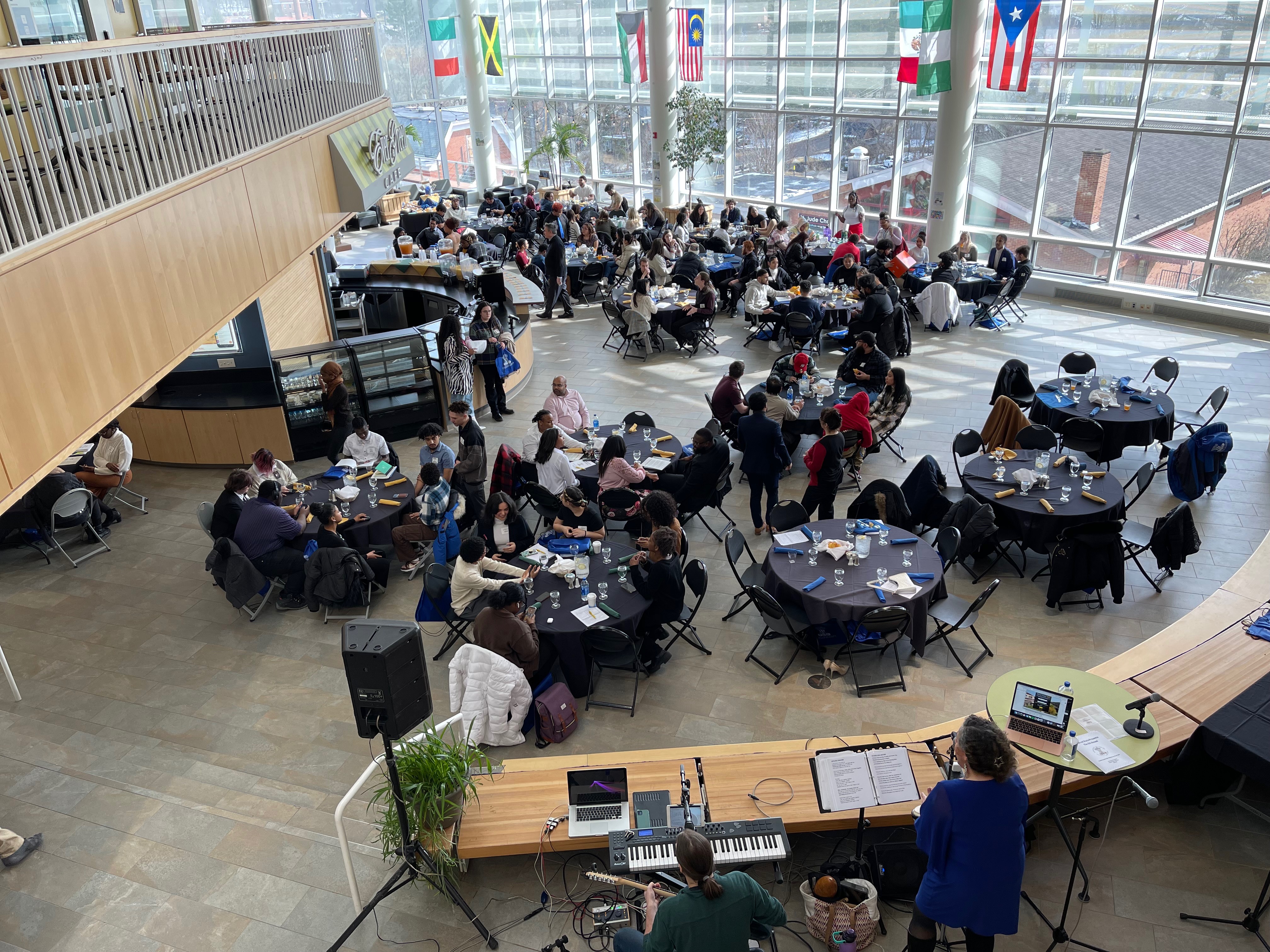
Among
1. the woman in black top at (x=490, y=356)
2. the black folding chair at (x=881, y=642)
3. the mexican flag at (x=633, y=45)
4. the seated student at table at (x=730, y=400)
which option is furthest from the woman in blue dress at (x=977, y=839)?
the mexican flag at (x=633, y=45)

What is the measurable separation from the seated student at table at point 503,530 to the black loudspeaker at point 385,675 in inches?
108

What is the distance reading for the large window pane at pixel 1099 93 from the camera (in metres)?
15.5

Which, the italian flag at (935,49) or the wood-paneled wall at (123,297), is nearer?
the wood-paneled wall at (123,297)

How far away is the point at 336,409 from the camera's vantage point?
35.7ft

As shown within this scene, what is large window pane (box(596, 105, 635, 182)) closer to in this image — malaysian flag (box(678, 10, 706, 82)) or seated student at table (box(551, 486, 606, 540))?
malaysian flag (box(678, 10, 706, 82))

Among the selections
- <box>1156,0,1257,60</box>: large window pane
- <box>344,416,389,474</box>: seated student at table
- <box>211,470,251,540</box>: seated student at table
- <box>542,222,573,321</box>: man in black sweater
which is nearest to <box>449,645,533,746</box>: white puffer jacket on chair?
<box>211,470,251,540</box>: seated student at table

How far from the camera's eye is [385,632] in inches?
199

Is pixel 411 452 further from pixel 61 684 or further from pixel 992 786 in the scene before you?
pixel 992 786

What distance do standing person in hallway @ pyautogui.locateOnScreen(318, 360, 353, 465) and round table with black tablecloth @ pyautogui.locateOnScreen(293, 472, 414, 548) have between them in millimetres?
877

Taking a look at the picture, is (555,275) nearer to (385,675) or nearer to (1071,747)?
(385,675)

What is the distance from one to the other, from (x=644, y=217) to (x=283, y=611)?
1386 centimetres

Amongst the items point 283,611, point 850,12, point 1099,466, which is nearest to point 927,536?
point 1099,466

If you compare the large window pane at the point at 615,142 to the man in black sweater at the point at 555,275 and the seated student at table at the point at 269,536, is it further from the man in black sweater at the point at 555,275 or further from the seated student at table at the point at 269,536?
the seated student at table at the point at 269,536

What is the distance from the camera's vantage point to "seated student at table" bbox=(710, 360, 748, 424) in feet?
34.8
